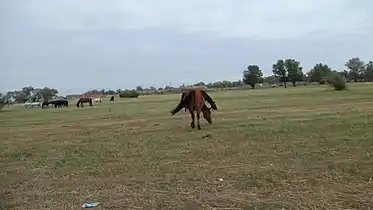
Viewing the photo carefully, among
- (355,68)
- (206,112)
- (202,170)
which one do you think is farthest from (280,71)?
(202,170)

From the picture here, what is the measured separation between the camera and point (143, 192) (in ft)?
25.9

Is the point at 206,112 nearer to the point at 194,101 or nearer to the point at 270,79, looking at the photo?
the point at 194,101

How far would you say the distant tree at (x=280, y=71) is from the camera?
111 meters

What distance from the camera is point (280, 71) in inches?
4400

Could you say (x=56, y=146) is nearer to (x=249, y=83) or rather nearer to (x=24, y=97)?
(x=24, y=97)

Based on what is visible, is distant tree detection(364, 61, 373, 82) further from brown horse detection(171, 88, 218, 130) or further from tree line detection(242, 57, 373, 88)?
brown horse detection(171, 88, 218, 130)

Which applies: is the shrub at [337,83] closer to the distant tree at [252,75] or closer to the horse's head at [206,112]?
the horse's head at [206,112]

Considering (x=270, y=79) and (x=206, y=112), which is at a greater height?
(x=270, y=79)

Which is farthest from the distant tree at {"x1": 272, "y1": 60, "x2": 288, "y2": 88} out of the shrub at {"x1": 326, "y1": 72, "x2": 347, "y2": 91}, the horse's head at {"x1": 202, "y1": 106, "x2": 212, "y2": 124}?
the horse's head at {"x1": 202, "y1": 106, "x2": 212, "y2": 124}

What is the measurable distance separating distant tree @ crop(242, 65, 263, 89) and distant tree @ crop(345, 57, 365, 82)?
84.2 ft

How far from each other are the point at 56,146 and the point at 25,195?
21.2ft

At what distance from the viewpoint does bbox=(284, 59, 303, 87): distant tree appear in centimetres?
10994

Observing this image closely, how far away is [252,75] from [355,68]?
31.0m

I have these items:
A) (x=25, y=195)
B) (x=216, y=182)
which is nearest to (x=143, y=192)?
(x=216, y=182)
